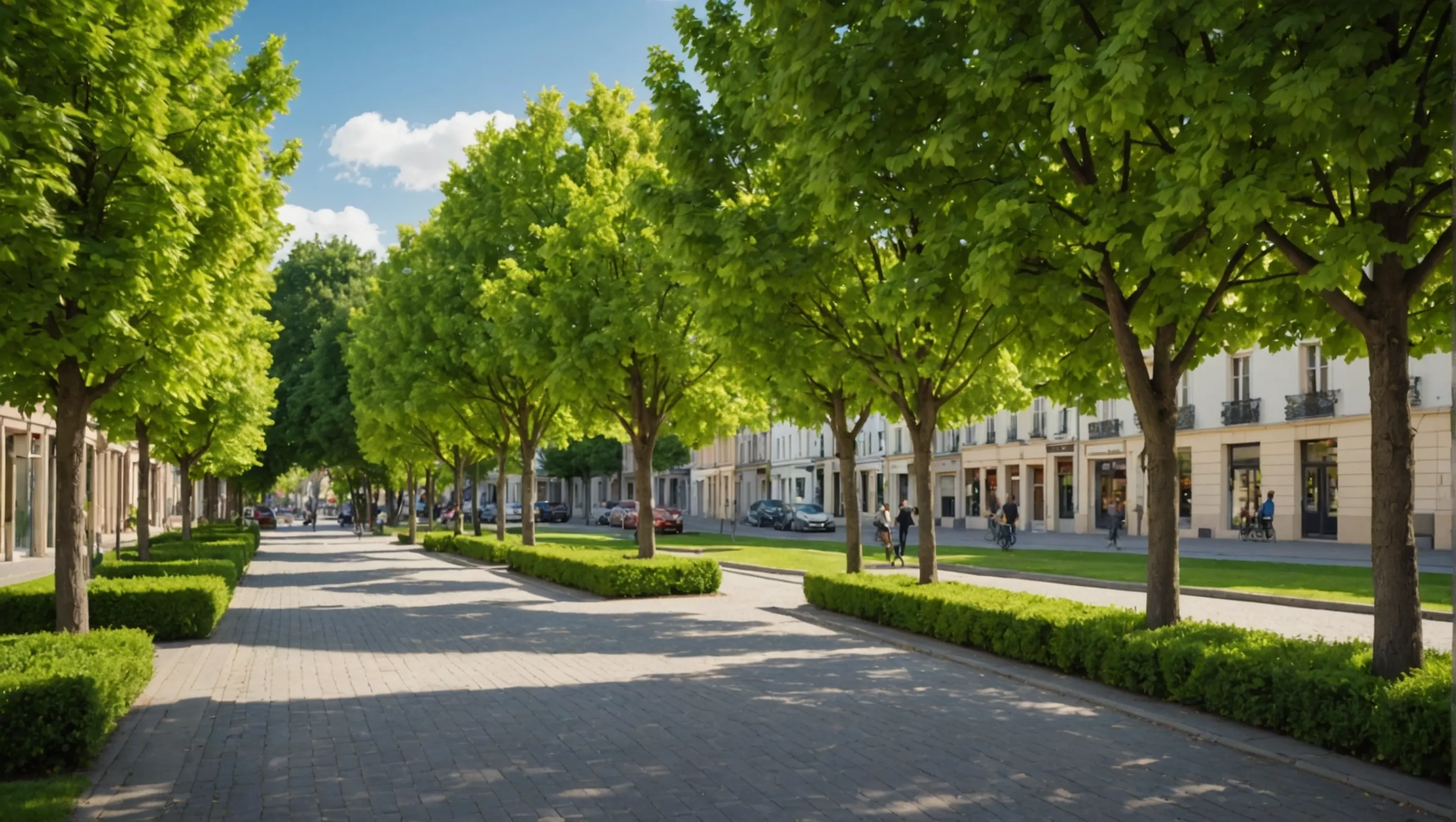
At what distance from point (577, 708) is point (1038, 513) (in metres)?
50.0

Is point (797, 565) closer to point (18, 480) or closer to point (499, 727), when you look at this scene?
point (499, 727)

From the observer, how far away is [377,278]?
39.4m

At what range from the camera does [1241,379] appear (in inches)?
1666

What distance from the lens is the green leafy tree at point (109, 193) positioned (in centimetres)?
860

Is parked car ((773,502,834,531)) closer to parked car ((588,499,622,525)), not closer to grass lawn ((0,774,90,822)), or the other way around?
parked car ((588,499,622,525))

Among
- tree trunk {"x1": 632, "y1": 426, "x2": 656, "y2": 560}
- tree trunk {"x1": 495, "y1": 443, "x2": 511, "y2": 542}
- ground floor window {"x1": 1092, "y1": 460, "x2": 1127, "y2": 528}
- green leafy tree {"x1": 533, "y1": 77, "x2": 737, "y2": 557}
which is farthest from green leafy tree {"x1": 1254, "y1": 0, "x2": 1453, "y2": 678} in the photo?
ground floor window {"x1": 1092, "y1": 460, "x2": 1127, "y2": 528}

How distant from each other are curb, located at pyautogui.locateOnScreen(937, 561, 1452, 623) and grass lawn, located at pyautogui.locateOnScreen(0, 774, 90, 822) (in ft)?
39.3

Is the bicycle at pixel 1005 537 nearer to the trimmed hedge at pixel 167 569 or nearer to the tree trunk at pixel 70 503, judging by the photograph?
the trimmed hedge at pixel 167 569

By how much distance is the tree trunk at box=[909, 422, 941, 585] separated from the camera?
15625 millimetres

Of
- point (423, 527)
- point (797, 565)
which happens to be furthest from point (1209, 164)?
point (423, 527)

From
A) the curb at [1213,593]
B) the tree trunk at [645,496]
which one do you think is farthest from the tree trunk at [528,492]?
the curb at [1213,593]

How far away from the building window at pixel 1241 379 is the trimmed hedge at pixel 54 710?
4097 cm

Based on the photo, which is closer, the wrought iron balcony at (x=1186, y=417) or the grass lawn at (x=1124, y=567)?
the grass lawn at (x=1124, y=567)

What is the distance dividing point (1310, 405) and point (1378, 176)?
3363 cm
